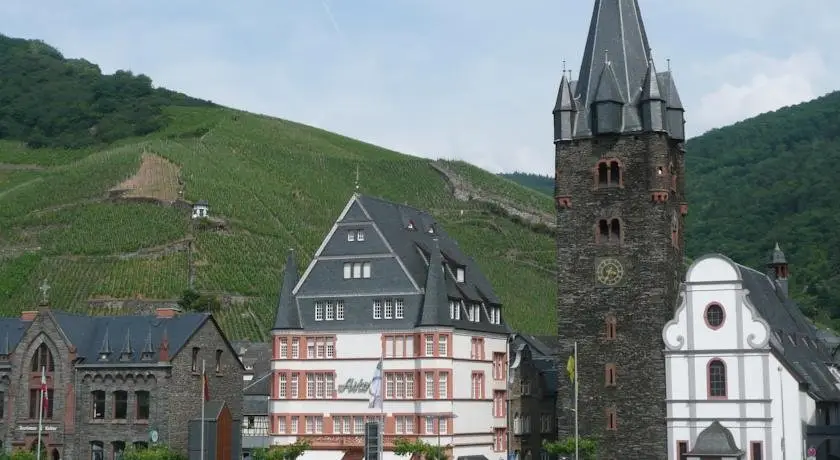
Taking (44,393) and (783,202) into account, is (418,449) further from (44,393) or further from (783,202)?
(783,202)

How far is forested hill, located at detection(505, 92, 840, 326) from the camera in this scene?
147125 mm

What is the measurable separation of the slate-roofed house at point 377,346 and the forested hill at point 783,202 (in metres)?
71.5

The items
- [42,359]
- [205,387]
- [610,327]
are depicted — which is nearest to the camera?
[610,327]

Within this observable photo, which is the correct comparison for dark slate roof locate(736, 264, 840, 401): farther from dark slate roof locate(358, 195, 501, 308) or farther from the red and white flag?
the red and white flag

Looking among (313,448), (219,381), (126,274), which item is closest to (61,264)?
(126,274)

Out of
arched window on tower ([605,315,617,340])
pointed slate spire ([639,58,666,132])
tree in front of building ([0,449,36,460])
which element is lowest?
tree in front of building ([0,449,36,460])

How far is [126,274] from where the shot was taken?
374 ft

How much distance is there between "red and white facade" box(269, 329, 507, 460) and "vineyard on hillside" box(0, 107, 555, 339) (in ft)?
110

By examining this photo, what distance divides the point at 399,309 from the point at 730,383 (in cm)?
1870

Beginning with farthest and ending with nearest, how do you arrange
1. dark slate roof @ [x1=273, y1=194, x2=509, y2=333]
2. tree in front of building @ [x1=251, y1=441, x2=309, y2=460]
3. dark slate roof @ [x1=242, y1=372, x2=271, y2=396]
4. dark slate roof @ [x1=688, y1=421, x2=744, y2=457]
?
dark slate roof @ [x1=242, y1=372, x2=271, y2=396]
dark slate roof @ [x1=273, y1=194, x2=509, y2=333]
tree in front of building @ [x1=251, y1=441, x2=309, y2=460]
dark slate roof @ [x1=688, y1=421, x2=744, y2=457]

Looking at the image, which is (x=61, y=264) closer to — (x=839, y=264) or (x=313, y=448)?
(x=313, y=448)

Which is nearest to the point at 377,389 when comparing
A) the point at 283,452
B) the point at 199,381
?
the point at 283,452

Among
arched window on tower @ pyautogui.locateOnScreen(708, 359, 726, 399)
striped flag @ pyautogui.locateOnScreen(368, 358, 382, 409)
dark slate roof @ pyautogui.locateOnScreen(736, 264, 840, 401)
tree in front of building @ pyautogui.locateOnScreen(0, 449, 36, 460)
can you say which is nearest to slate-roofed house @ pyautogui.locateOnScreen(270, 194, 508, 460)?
striped flag @ pyautogui.locateOnScreen(368, 358, 382, 409)

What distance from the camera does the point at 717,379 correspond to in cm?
6694
